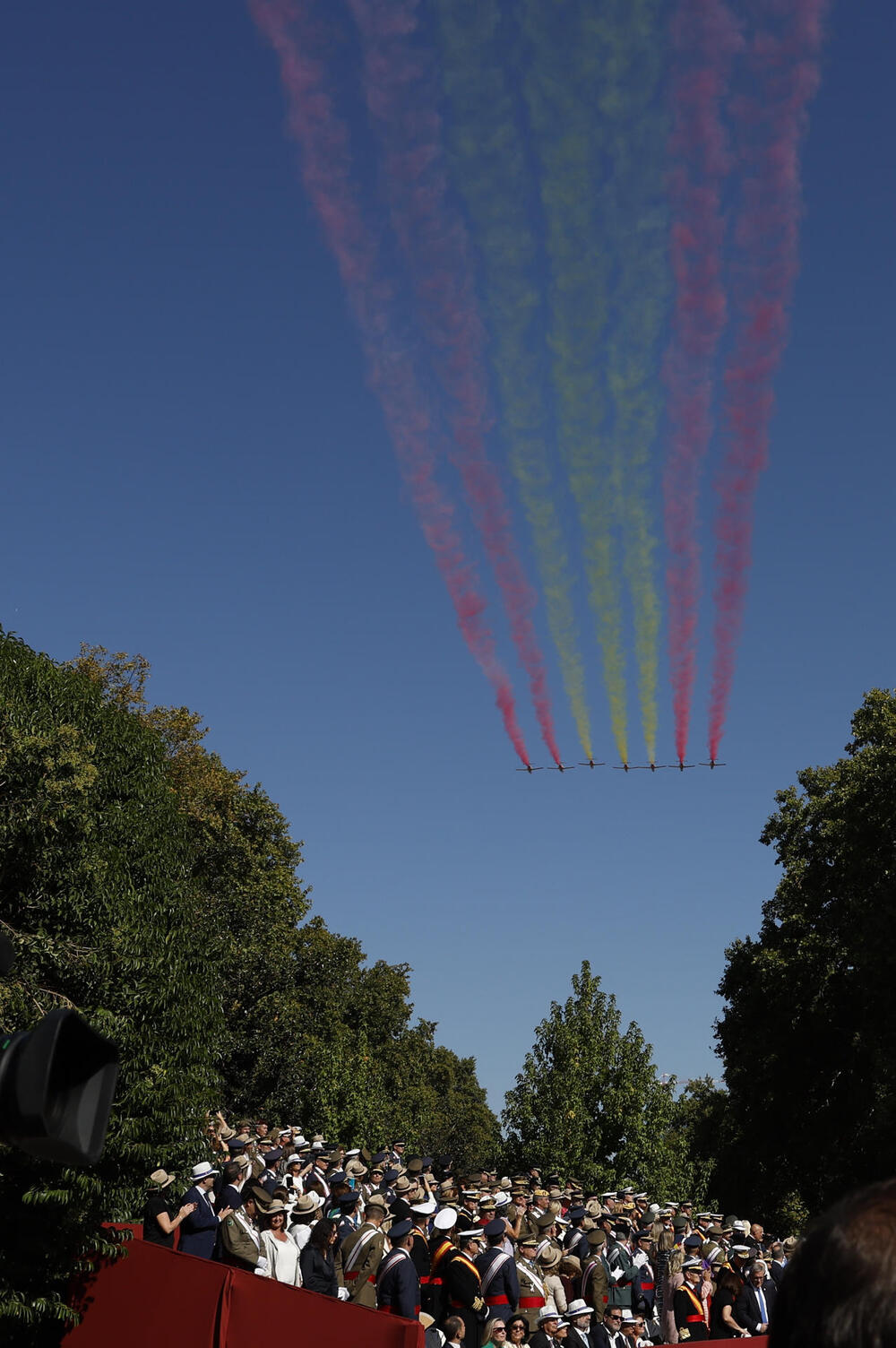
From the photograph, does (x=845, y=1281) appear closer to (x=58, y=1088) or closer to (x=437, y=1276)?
(x=58, y=1088)

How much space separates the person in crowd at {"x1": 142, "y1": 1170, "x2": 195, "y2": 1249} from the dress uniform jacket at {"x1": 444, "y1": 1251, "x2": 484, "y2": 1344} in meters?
3.25

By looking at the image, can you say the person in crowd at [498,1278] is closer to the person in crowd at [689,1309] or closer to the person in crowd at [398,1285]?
the person in crowd at [398,1285]

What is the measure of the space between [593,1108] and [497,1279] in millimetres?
25530

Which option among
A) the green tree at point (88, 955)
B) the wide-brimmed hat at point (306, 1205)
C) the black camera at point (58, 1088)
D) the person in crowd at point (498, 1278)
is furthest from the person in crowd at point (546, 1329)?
the black camera at point (58, 1088)

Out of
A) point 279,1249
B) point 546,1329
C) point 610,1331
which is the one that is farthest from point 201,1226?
point 610,1331

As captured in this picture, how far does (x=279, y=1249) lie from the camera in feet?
43.0

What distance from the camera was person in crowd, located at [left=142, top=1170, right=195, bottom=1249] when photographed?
15.1 m

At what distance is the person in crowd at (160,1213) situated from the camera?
15143 mm

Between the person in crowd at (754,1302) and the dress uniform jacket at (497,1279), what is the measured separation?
335cm

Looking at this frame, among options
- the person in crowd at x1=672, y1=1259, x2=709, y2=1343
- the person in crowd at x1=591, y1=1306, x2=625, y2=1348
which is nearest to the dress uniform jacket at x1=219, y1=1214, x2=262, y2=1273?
the person in crowd at x1=591, y1=1306, x2=625, y2=1348

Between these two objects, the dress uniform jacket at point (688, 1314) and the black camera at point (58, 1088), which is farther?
the dress uniform jacket at point (688, 1314)

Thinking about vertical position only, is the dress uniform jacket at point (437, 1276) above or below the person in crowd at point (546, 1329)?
above

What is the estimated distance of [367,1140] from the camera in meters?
50.2

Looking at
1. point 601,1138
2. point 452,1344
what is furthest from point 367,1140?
point 452,1344
